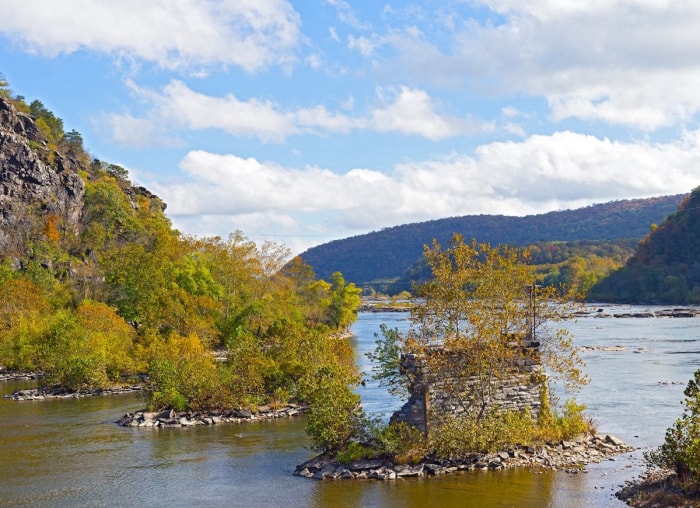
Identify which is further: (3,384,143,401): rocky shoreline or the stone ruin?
(3,384,143,401): rocky shoreline

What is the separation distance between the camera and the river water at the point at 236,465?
25000 millimetres

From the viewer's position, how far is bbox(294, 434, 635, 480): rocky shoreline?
88.4 ft

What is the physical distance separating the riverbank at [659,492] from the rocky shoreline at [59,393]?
3861 centimetres

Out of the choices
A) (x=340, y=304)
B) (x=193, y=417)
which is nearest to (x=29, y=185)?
(x=340, y=304)

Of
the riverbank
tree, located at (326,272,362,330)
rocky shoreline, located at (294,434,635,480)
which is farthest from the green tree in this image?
tree, located at (326,272,362,330)

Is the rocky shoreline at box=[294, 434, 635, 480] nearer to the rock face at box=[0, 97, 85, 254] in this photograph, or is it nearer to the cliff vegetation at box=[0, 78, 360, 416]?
the cliff vegetation at box=[0, 78, 360, 416]

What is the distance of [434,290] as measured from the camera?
97.5 feet

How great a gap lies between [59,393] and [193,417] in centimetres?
1734

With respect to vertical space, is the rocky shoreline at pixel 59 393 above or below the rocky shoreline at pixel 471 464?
above

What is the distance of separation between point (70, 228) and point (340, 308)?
123 feet

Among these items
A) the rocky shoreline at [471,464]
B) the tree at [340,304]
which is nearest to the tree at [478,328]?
the rocky shoreline at [471,464]

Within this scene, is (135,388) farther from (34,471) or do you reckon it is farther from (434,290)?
(434,290)

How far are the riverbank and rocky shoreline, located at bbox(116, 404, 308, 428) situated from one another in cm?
2124

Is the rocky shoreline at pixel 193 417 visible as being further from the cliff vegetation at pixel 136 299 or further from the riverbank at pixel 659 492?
the riverbank at pixel 659 492
